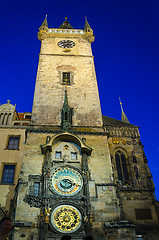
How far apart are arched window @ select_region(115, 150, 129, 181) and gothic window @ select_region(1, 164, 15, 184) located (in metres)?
7.60

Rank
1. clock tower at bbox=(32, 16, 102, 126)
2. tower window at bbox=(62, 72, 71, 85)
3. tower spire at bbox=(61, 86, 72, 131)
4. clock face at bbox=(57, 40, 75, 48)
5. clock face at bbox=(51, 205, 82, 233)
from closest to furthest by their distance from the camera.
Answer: clock face at bbox=(51, 205, 82, 233) < tower spire at bbox=(61, 86, 72, 131) < clock tower at bbox=(32, 16, 102, 126) < tower window at bbox=(62, 72, 71, 85) < clock face at bbox=(57, 40, 75, 48)

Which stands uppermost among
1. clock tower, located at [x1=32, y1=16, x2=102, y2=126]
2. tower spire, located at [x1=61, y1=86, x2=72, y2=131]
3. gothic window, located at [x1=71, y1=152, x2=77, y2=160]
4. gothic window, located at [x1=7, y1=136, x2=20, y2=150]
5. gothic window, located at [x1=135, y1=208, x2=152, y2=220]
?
clock tower, located at [x1=32, y1=16, x2=102, y2=126]

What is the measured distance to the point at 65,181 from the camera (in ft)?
46.0

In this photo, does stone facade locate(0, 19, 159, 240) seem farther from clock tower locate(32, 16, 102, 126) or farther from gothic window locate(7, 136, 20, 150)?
gothic window locate(7, 136, 20, 150)

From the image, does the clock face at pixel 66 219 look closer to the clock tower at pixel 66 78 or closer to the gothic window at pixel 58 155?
the gothic window at pixel 58 155

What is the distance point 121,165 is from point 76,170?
185 inches

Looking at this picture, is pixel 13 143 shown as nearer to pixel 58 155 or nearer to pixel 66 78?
pixel 58 155

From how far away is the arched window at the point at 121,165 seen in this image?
17.2 metres

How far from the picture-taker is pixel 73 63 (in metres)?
23.2

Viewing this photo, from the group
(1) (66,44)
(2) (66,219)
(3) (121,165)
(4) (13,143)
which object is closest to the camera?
(2) (66,219)

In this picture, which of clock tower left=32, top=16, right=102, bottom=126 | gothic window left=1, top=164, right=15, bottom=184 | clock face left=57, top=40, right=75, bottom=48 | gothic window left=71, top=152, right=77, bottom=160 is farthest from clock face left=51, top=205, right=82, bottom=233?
clock face left=57, top=40, right=75, bottom=48

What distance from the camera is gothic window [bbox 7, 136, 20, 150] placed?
59.3ft

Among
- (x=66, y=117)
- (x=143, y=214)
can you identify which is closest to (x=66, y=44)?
(x=66, y=117)

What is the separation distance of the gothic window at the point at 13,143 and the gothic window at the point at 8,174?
1558mm
